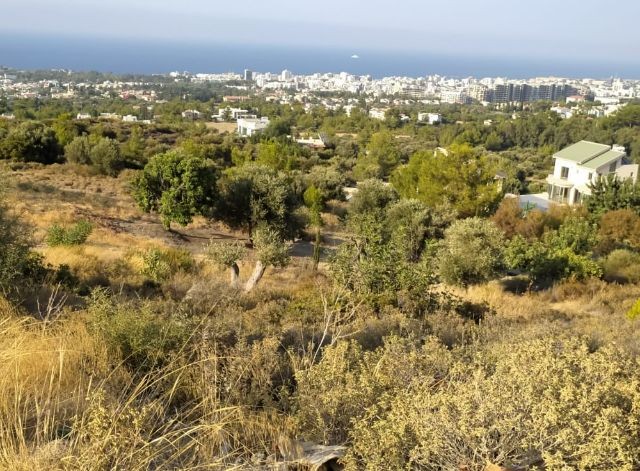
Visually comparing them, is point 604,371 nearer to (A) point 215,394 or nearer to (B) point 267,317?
(A) point 215,394

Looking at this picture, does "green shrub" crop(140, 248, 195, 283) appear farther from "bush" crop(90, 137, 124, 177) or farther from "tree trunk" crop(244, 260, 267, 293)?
"bush" crop(90, 137, 124, 177)

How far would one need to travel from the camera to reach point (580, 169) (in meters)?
30.1

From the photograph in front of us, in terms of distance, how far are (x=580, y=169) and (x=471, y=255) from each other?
838 inches

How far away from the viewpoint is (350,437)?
2787 millimetres

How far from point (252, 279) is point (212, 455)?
746 centimetres

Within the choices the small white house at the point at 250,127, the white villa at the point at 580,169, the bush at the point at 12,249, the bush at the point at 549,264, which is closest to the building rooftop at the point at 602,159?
the white villa at the point at 580,169

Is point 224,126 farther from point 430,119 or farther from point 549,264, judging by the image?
point 549,264

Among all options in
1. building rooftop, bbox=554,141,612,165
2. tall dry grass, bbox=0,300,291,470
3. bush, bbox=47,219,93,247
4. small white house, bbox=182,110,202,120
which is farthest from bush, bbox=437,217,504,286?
small white house, bbox=182,110,202,120

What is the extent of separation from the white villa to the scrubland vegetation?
7733 millimetres

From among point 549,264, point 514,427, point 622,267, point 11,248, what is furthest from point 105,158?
point 514,427

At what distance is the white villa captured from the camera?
2977cm

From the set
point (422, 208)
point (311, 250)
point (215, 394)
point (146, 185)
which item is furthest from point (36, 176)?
point (215, 394)

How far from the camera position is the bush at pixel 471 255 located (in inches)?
475

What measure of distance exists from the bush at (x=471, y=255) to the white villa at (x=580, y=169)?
1930 cm
